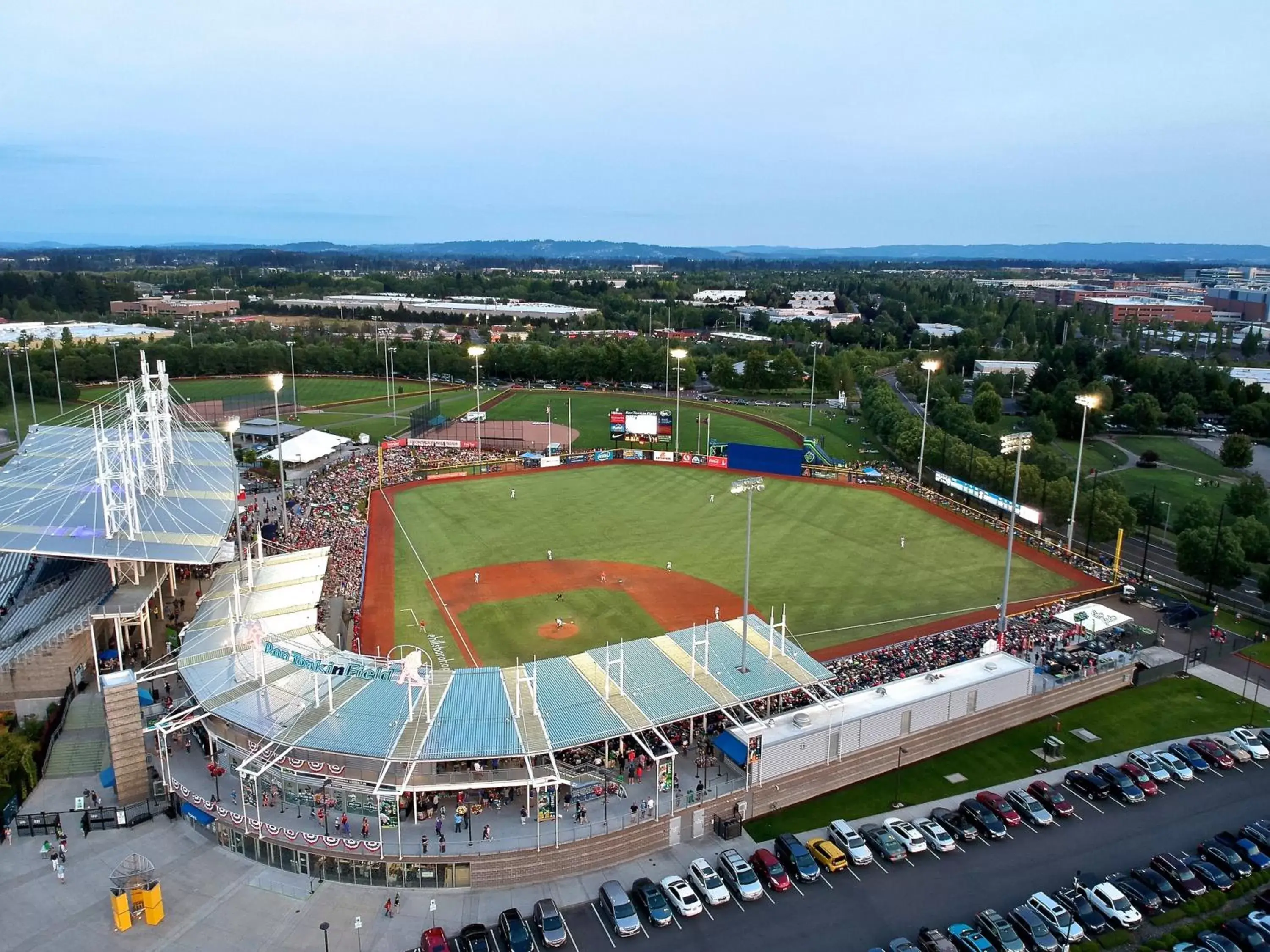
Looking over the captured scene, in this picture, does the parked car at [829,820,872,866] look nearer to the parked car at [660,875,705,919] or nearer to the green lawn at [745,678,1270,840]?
the green lawn at [745,678,1270,840]

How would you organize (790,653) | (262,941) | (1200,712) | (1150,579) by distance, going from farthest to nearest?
(1150,579) → (1200,712) → (790,653) → (262,941)

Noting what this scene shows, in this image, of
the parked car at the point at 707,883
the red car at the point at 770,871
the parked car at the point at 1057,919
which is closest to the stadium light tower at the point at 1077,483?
the parked car at the point at 1057,919

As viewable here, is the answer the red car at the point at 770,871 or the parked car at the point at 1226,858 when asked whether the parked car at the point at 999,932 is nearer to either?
the red car at the point at 770,871

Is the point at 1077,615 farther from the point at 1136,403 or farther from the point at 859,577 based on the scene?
the point at 1136,403

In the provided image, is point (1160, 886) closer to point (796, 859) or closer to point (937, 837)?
point (937, 837)

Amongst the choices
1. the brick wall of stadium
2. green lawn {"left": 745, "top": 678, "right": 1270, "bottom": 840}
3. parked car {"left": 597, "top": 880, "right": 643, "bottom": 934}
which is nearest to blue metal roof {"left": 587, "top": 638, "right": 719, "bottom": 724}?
the brick wall of stadium

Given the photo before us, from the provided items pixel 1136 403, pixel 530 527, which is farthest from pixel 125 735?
pixel 1136 403

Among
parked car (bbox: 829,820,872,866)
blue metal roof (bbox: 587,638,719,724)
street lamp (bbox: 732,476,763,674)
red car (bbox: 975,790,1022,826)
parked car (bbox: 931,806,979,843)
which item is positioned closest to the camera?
parked car (bbox: 829,820,872,866)
